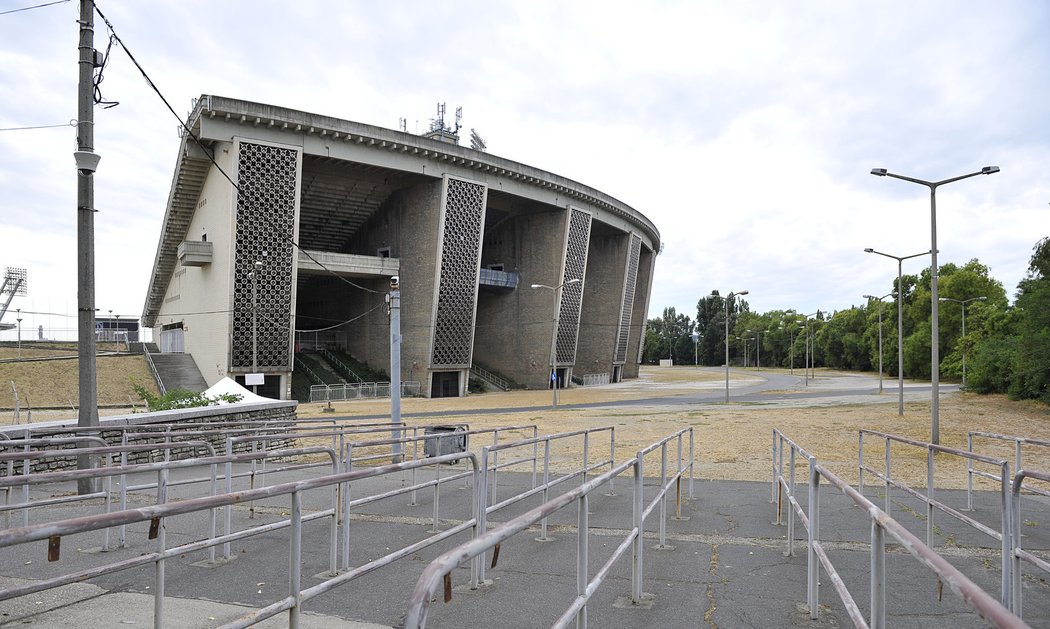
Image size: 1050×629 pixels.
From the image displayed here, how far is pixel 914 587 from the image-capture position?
20.4 feet

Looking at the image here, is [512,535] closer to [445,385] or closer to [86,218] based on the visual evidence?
[86,218]

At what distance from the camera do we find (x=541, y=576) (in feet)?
21.4

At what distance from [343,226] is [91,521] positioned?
52.9 meters

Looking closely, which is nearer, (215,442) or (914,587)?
(914,587)

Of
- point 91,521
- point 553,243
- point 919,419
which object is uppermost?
point 553,243

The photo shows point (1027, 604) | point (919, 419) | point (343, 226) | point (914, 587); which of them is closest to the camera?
point (1027, 604)

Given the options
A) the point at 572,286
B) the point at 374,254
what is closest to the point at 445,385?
the point at 374,254

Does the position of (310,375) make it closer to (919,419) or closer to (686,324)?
(919,419)

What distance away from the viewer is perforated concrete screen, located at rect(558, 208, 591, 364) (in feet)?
187

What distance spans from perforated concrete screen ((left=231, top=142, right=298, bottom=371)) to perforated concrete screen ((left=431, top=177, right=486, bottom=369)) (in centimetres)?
1025

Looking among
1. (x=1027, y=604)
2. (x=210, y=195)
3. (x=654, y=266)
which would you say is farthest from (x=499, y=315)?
(x=1027, y=604)

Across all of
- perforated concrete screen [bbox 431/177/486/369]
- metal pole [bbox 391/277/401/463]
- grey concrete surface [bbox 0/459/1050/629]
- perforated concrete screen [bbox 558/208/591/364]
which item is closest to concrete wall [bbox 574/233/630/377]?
perforated concrete screen [bbox 558/208/591/364]

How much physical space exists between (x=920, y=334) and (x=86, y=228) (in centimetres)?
7679

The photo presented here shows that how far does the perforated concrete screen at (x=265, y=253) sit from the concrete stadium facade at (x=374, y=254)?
8 centimetres
